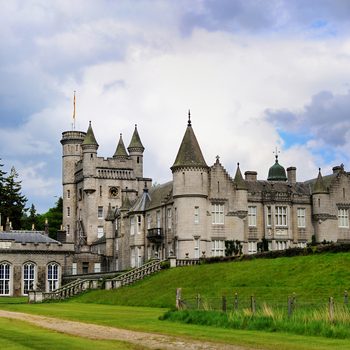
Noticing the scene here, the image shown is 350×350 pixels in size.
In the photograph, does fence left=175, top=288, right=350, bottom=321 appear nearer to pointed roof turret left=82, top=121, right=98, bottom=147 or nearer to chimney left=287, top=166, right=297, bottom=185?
chimney left=287, top=166, right=297, bottom=185

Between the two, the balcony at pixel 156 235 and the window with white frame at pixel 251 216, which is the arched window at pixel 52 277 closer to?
the balcony at pixel 156 235

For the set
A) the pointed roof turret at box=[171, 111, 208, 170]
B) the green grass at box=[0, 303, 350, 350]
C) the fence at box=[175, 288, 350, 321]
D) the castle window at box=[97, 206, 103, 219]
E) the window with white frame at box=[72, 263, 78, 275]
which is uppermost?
the pointed roof turret at box=[171, 111, 208, 170]

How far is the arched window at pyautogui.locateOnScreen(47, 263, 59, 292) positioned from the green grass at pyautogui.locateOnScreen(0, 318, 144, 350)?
45.4 metres

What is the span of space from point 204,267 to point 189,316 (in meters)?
24.4

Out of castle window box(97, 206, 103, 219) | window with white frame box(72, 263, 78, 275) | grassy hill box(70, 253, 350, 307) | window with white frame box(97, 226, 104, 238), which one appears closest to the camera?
grassy hill box(70, 253, 350, 307)

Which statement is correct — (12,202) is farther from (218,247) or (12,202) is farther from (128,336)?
(128,336)

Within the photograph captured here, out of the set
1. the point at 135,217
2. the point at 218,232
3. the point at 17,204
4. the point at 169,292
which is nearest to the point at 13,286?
the point at 135,217

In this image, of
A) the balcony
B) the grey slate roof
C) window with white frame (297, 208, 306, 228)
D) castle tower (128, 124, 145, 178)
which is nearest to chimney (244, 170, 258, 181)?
window with white frame (297, 208, 306, 228)

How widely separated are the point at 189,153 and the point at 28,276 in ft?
60.0

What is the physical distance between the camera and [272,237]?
2665 inches

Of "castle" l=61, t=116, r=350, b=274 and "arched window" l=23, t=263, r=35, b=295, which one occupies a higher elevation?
"castle" l=61, t=116, r=350, b=274

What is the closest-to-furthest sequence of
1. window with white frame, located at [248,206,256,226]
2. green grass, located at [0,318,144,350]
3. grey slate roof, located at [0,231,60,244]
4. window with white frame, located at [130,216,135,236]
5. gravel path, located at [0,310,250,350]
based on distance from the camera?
green grass, located at [0,318,144,350] → gravel path, located at [0,310,250,350] → window with white frame, located at [248,206,256,226] → grey slate roof, located at [0,231,60,244] → window with white frame, located at [130,216,135,236]

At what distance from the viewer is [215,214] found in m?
64.7

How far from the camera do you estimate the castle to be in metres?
62.9
